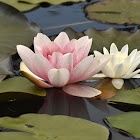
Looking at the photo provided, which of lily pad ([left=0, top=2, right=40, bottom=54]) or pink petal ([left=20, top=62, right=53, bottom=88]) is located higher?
lily pad ([left=0, top=2, right=40, bottom=54])

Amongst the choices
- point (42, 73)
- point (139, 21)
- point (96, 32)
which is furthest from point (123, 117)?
point (139, 21)

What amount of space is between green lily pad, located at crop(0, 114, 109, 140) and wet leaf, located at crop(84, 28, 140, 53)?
2.03 ft

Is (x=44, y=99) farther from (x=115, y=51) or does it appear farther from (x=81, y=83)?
(x=115, y=51)

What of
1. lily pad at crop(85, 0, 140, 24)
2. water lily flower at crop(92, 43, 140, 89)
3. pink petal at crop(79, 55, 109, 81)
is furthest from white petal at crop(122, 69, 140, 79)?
lily pad at crop(85, 0, 140, 24)

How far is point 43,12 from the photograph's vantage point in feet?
7.12

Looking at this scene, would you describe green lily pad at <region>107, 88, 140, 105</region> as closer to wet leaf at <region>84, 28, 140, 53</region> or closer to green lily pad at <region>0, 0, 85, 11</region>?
wet leaf at <region>84, 28, 140, 53</region>

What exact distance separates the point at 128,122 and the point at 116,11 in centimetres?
123

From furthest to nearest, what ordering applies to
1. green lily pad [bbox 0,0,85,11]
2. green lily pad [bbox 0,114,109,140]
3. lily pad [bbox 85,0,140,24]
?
green lily pad [bbox 0,0,85,11]
lily pad [bbox 85,0,140,24]
green lily pad [bbox 0,114,109,140]

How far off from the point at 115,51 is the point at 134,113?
373 millimetres

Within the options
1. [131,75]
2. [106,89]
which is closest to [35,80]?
[106,89]

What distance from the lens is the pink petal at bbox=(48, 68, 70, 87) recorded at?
1.24 metres

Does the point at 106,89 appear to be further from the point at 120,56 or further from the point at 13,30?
the point at 13,30

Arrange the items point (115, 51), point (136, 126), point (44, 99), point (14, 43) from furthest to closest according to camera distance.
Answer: point (14, 43)
point (115, 51)
point (44, 99)
point (136, 126)

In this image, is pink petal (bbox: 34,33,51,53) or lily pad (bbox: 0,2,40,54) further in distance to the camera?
lily pad (bbox: 0,2,40,54)
